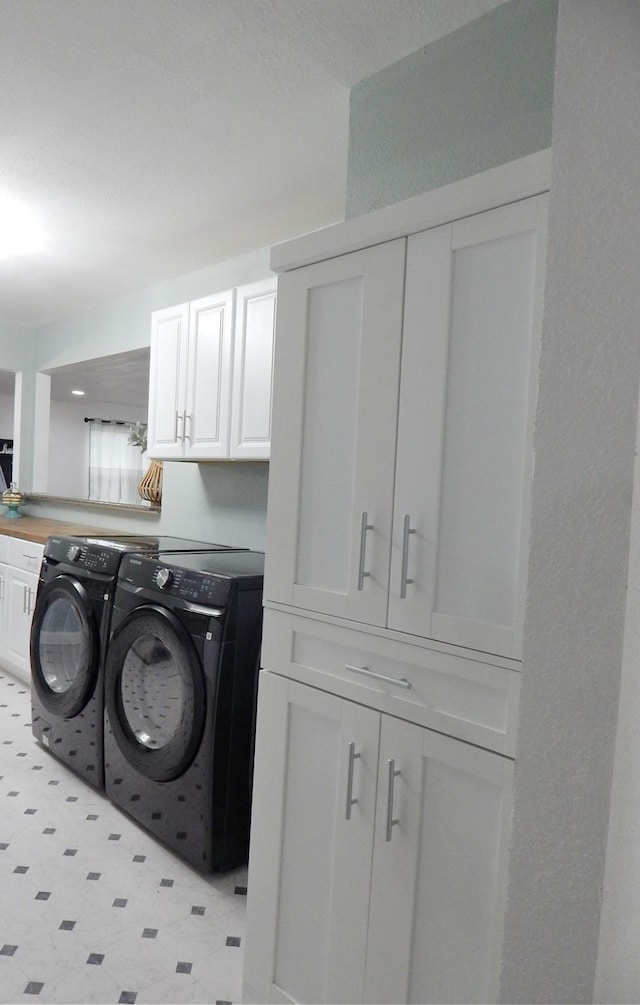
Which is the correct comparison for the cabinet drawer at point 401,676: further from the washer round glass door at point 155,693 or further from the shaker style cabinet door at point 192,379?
the shaker style cabinet door at point 192,379

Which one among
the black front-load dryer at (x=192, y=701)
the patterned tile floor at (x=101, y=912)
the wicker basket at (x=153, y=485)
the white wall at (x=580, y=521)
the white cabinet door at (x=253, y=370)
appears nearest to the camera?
the white wall at (x=580, y=521)

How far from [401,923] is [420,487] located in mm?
864

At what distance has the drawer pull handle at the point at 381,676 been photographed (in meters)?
1.39

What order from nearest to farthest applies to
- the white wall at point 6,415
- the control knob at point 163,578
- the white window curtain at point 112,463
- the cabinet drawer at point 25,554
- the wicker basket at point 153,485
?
the control knob at point 163,578
the cabinet drawer at point 25,554
the wicker basket at point 153,485
the white wall at point 6,415
the white window curtain at point 112,463

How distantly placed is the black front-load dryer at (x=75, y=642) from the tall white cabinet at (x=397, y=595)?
4.33ft

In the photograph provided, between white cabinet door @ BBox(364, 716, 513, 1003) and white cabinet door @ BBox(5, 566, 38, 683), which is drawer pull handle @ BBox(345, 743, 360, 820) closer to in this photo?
white cabinet door @ BBox(364, 716, 513, 1003)

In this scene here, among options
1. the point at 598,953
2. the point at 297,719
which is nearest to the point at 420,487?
the point at 297,719

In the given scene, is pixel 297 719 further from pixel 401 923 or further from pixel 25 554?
pixel 25 554

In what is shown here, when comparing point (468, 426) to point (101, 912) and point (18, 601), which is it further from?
point (18, 601)

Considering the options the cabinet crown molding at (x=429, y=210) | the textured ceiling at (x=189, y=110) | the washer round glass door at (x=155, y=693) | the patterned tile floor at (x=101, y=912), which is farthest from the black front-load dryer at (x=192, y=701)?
the textured ceiling at (x=189, y=110)

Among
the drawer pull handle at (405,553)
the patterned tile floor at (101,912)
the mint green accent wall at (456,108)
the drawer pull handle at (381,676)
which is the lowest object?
the patterned tile floor at (101,912)

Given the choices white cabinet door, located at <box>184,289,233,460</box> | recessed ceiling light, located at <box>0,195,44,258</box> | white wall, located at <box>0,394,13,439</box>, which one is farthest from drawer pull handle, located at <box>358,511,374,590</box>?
white wall, located at <box>0,394,13,439</box>

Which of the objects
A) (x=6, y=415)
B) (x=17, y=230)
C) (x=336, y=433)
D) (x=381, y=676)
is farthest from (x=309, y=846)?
(x=6, y=415)

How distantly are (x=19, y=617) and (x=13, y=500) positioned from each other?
1.44 metres
